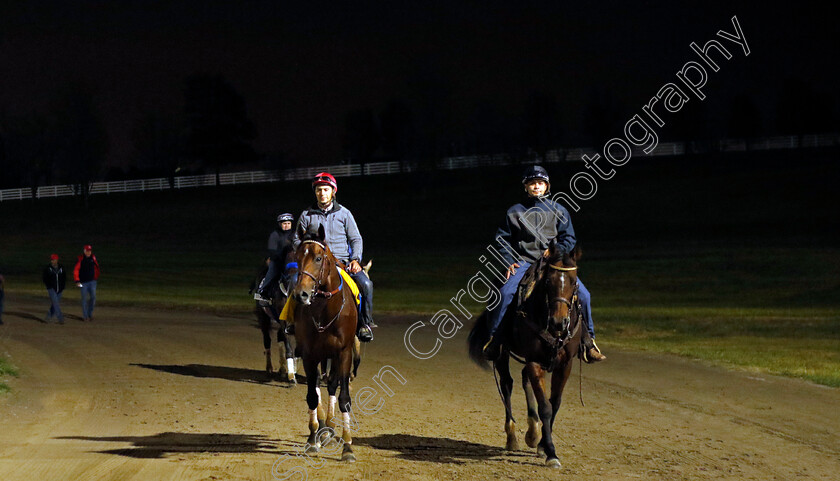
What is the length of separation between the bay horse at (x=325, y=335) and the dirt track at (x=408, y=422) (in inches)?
18.6

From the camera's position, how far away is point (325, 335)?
10836mm

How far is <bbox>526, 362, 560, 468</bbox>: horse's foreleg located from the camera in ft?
33.1

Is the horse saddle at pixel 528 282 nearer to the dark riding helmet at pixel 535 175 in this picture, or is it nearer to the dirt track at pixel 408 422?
the dark riding helmet at pixel 535 175

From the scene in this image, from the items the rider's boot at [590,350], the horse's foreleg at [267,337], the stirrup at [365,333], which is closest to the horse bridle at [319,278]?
the stirrup at [365,333]

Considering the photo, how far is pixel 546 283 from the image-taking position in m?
10.0

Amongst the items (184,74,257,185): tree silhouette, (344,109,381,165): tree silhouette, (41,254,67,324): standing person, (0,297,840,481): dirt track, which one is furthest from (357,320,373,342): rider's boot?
(344,109,381,165): tree silhouette

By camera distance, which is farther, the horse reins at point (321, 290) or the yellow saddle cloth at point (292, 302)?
the yellow saddle cloth at point (292, 302)

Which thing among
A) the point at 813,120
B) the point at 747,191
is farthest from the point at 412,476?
the point at 813,120

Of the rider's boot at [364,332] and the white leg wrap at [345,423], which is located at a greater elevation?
the rider's boot at [364,332]

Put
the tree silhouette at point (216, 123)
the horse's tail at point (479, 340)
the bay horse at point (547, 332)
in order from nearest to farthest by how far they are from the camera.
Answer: the bay horse at point (547, 332) → the horse's tail at point (479, 340) → the tree silhouette at point (216, 123)

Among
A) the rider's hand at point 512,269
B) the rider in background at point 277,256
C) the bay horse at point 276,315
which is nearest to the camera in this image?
the rider's hand at point 512,269

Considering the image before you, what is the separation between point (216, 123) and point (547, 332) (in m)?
110

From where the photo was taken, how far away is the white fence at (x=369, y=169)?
100438mm

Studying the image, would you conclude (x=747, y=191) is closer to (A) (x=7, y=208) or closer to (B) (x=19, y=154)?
(A) (x=7, y=208)
